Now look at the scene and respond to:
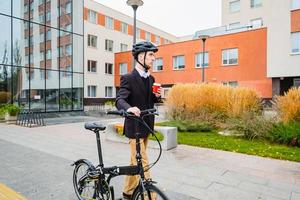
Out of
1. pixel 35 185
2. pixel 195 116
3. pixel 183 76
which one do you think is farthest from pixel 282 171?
pixel 183 76

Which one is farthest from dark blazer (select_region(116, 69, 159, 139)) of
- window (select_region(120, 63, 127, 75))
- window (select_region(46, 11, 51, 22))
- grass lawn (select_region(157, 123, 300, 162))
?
window (select_region(120, 63, 127, 75))

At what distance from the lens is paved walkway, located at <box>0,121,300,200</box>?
13.4 feet

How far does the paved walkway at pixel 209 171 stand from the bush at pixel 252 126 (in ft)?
7.27

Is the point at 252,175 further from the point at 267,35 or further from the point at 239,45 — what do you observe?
the point at 239,45

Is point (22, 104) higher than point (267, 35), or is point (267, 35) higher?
point (267, 35)

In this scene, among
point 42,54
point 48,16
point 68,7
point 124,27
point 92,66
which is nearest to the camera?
point 42,54

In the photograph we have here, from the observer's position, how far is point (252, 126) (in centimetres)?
869

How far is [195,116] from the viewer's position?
11406 mm

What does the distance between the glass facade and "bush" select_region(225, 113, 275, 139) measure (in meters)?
13.8

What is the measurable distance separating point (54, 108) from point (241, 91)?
1304 cm

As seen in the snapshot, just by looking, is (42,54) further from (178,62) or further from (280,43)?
(280,43)

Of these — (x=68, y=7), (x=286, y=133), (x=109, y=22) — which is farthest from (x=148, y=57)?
(x=109, y=22)

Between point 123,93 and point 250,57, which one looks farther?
point 250,57

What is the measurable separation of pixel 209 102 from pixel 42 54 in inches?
533
